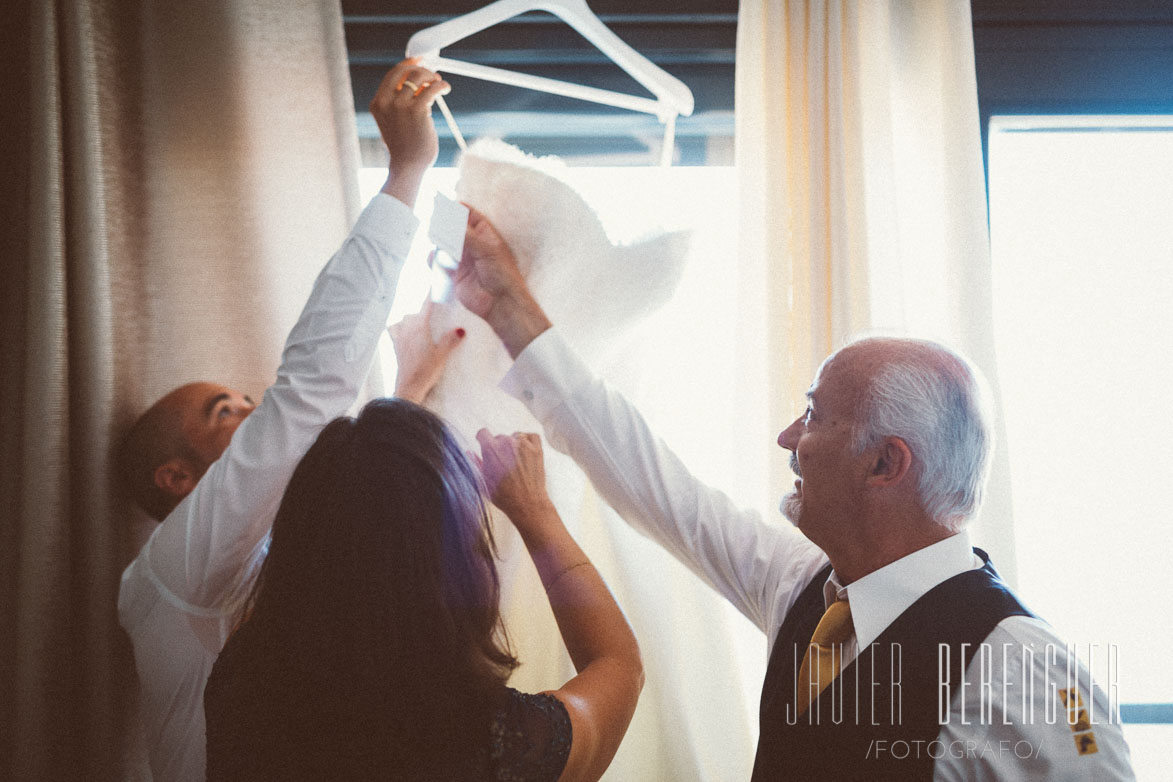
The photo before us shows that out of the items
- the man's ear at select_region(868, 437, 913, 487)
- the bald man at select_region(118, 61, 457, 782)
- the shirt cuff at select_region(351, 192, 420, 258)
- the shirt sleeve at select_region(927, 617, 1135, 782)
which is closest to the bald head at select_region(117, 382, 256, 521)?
the bald man at select_region(118, 61, 457, 782)

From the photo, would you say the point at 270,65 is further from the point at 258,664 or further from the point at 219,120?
the point at 258,664

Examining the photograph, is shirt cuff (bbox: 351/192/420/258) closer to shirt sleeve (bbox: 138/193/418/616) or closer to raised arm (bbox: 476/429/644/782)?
shirt sleeve (bbox: 138/193/418/616)

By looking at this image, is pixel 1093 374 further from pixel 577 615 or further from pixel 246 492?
pixel 246 492

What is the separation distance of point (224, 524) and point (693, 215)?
821mm

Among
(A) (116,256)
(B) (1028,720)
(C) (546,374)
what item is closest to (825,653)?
(B) (1028,720)

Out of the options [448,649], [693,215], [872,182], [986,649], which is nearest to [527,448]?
[448,649]

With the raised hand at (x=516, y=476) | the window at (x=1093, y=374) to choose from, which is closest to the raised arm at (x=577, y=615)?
the raised hand at (x=516, y=476)

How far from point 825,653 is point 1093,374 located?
969mm

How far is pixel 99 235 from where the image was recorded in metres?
1.22

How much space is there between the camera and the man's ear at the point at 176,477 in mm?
1175

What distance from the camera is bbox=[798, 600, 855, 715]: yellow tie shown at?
0.94m

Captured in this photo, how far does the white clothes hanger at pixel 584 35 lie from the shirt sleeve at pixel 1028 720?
0.77 meters

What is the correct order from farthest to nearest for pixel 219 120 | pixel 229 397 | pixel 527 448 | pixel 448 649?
1. pixel 219 120
2. pixel 229 397
3. pixel 527 448
4. pixel 448 649

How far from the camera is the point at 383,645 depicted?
75cm
